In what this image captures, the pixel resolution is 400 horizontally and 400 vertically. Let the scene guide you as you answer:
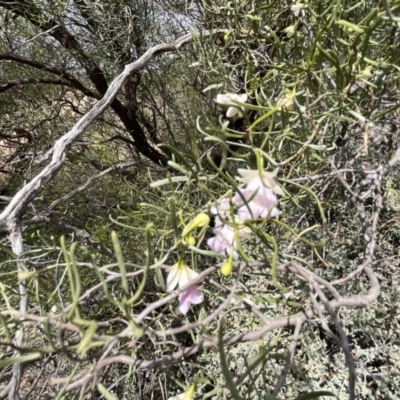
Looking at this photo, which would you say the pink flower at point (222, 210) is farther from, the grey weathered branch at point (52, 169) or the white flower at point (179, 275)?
the grey weathered branch at point (52, 169)

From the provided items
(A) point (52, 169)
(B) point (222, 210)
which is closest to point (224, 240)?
(B) point (222, 210)

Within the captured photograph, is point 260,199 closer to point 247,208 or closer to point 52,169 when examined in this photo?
point 247,208

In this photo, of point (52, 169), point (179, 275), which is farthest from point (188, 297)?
point (52, 169)

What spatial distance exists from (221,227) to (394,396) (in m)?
0.82

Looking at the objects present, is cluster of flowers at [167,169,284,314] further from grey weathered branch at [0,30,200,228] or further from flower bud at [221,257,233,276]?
grey weathered branch at [0,30,200,228]

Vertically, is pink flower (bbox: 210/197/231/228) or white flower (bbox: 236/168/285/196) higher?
white flower (bbox: 236/168/285/196)

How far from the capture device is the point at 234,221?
1.18ft

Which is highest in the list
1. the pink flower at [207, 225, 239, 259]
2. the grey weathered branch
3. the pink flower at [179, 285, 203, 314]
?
the grey weathered branch

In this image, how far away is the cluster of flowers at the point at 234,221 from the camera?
371mm

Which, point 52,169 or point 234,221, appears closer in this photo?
point 234,221

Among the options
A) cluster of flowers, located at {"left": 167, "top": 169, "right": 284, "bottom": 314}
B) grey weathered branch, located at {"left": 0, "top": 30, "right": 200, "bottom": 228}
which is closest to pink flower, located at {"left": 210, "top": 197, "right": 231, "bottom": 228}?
cluster of flowers, located at {"left": 167, "top": 169, "right": 284, "bottom": 314}

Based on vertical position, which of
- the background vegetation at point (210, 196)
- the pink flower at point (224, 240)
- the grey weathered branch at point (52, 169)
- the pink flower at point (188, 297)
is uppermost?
the grey weathered branch at point (52, 169)

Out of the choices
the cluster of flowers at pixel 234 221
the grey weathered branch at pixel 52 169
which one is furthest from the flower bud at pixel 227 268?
the grey weathered branch at pixel 52 169

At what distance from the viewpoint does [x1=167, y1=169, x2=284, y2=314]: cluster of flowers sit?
1.22 ft
